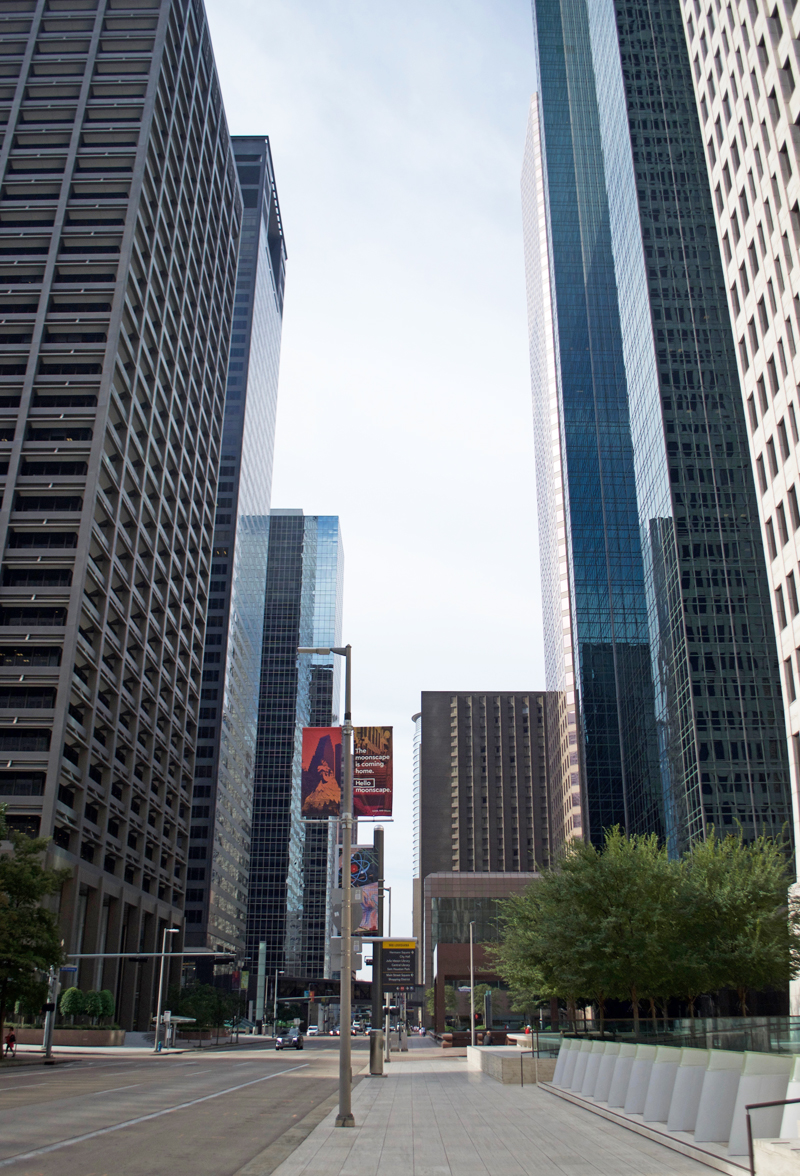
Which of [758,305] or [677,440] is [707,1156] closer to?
[758,305]

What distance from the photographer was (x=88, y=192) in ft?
303

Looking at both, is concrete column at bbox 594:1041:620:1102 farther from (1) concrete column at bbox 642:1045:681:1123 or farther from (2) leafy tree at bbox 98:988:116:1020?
(2) leafy tree at bbox 98:988:116:1020

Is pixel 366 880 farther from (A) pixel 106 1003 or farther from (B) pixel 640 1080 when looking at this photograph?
(A) pixel 106 1003

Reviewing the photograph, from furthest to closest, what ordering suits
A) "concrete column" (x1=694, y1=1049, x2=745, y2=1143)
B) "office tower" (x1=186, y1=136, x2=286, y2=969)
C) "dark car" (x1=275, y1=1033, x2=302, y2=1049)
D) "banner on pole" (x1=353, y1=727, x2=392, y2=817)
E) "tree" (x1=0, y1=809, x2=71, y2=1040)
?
"office tower" (x1=186, y1=136, x2=286, y2=969) → "dark car" (x1=275, y1=1033, x2=302, y2=1049) → "tree" (x1=0, y1=809, x2=71, y2=1040) → "banner on pole" (x1=353, y1=727, x2=392, y2=817) → "concrete column" (x1=694, y1=1049, x2=745, y2=1143)

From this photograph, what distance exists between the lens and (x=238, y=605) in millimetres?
165875

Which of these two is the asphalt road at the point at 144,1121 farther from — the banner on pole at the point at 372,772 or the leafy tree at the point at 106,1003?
the leafy tree at the point at 106,1003

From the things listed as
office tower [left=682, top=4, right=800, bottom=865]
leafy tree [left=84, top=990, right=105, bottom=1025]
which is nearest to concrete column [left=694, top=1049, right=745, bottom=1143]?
office tower [left=682, top=4, right=800, bottom=865]

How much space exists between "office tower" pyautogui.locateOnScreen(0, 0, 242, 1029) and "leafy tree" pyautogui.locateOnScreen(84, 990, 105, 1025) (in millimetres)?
3500

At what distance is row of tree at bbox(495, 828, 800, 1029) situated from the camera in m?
39.2

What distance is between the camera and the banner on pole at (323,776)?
23.8 m

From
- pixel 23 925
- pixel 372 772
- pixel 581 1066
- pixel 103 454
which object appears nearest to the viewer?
pixel 372 772

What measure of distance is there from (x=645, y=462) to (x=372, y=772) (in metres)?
94.8

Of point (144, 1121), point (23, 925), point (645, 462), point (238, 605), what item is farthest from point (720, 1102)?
point (238, 605)

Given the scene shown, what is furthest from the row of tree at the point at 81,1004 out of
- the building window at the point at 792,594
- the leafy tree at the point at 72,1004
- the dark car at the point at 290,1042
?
the building window at the point at 792,594
